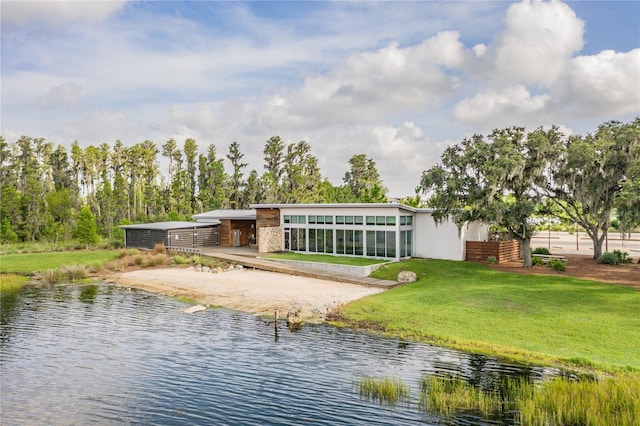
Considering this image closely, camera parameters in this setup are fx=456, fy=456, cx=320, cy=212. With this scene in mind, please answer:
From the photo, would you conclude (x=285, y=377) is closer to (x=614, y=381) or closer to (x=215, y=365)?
(x=215, y=365)

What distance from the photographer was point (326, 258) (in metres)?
31.7

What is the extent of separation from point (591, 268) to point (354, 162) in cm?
4560

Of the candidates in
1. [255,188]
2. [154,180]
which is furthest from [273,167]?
[154,180]

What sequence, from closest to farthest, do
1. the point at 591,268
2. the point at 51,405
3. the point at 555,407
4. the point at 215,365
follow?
the point at 555,407 < the point at 51,405 < the point at 215,365 < the point at 591,268

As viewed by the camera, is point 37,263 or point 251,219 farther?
point 251,219

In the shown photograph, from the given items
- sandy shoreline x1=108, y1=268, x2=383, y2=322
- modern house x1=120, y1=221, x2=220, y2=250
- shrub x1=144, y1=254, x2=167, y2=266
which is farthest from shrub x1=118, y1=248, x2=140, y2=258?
sandy shoreline x1=108, y1=268, x2=383, y2=322

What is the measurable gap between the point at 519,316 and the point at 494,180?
10.0m

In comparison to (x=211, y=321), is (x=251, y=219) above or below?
above

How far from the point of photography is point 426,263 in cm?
2864

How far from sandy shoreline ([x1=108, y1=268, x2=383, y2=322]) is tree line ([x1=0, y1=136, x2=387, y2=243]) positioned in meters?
21.2

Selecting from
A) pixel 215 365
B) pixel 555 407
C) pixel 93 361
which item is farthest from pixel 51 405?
pixel 555 407

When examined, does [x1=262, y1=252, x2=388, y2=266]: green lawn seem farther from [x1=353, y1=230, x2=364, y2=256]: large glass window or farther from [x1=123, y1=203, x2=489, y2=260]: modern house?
[x1=123, y1=203, x2=489, y2=260]: modern house

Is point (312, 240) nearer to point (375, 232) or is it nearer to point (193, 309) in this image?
point (375, 232)

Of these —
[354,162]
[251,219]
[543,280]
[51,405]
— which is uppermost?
[354,162]
